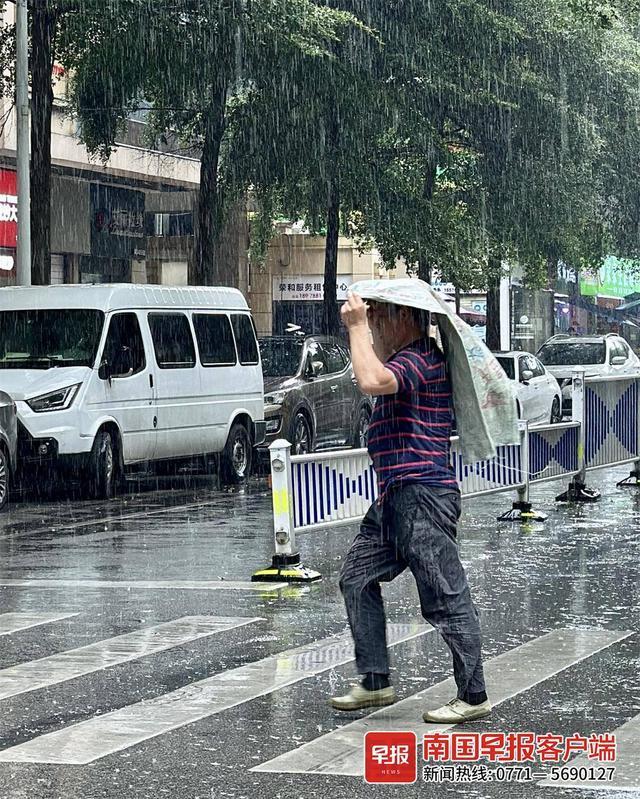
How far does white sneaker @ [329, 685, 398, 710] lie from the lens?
691 cm

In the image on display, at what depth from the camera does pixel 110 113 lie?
2602 centimetres

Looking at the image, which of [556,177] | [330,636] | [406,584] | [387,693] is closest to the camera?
[387,693]

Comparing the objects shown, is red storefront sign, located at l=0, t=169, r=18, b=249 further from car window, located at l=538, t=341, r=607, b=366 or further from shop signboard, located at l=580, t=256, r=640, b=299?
shop signboard, located at l=580, t=256, r=640, b=299

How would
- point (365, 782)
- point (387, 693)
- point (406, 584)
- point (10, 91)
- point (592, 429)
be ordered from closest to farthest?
1. point (365, 782)
2. point (387, 693)
3. point (406, 584)
4. point (592, 429)
5. point (10, 91)

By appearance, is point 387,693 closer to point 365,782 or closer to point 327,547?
point 365,782

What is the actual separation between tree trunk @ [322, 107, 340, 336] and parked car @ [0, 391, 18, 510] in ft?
36.8

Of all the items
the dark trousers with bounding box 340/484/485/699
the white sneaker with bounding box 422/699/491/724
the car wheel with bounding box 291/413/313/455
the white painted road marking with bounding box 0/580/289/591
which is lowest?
the white painted road marking with bounding box 0/580/289/591

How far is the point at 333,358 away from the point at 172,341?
429 centimetres

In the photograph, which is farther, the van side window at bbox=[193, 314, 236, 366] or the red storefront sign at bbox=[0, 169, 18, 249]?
the red storefront sign at bbox=[0, 169, 18, 249]

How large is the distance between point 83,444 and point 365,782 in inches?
473

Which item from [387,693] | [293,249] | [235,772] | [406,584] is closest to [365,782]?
[235,772]

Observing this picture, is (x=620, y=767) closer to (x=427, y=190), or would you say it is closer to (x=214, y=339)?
(x=214, y=339)

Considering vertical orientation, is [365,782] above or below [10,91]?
below

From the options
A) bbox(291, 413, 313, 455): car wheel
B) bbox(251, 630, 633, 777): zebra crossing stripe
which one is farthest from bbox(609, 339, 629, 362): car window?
bbox(251, 630, 633, 777): zebra crossing stripe
